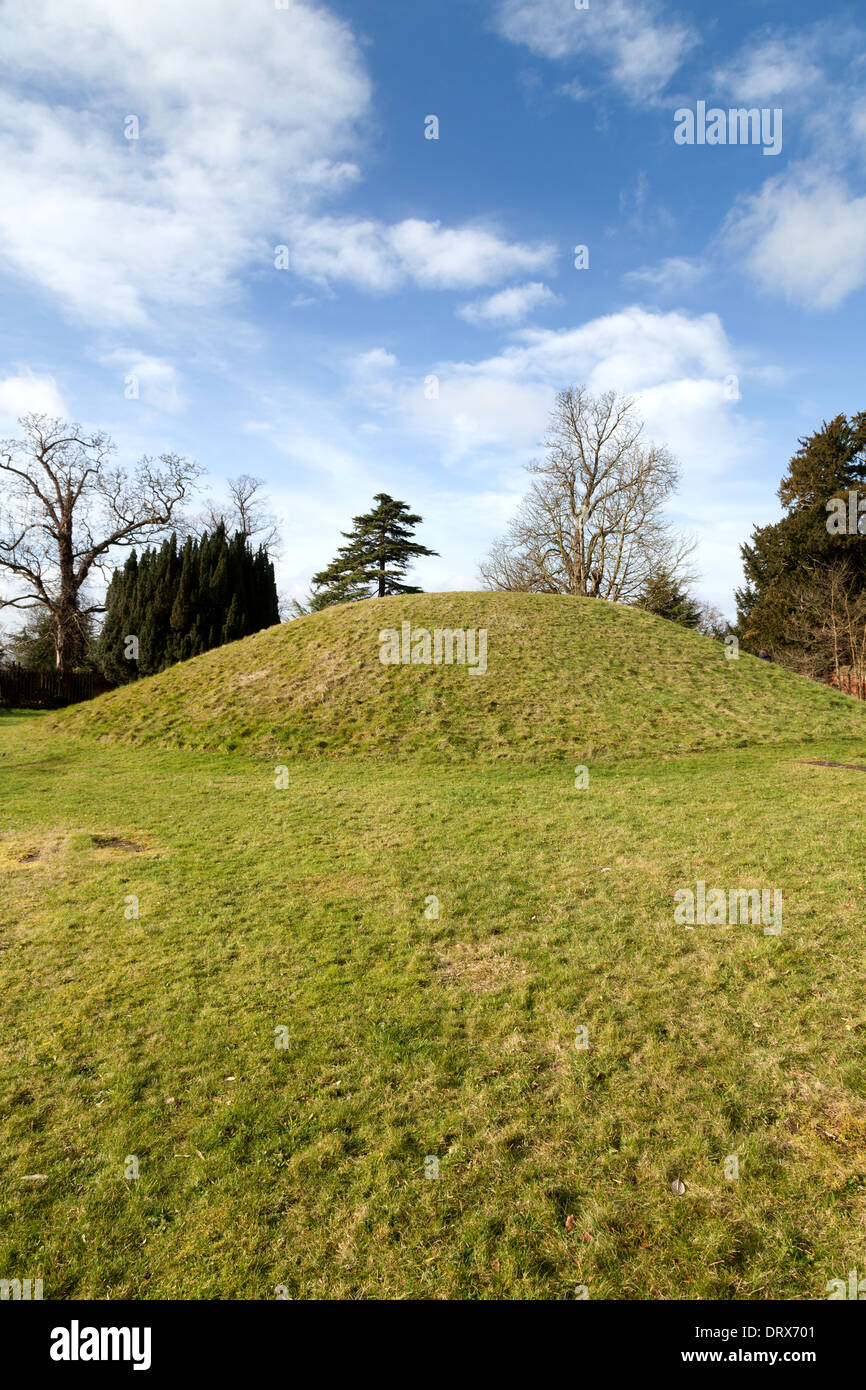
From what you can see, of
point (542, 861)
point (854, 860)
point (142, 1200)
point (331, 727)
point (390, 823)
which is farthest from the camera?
point (331, 727)

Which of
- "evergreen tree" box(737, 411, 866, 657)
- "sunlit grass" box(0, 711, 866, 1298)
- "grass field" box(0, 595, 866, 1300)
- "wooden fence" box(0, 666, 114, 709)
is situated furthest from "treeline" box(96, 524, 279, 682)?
"evergreen tree" box(737, 411, 866, 657)

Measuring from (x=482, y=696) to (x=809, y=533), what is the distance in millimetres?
32386

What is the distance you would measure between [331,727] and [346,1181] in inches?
601

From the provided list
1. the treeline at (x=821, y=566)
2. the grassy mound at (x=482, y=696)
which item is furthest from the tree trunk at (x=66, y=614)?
the treeline at (x=821, y=566)

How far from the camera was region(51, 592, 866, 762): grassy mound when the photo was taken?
58.1ft

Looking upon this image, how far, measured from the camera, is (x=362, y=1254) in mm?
3188

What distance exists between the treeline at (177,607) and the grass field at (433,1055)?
82.1 feet

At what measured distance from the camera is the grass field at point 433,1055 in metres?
3.23

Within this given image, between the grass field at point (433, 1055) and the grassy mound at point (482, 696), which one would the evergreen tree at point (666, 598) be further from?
the grass field at point (433, 1055)

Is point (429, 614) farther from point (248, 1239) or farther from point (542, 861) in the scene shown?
point (248, 1239)

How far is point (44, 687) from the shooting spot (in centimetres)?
3631

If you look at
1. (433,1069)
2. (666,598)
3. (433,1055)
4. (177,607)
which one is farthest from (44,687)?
(666,598)

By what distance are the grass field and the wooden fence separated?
2902 cm
